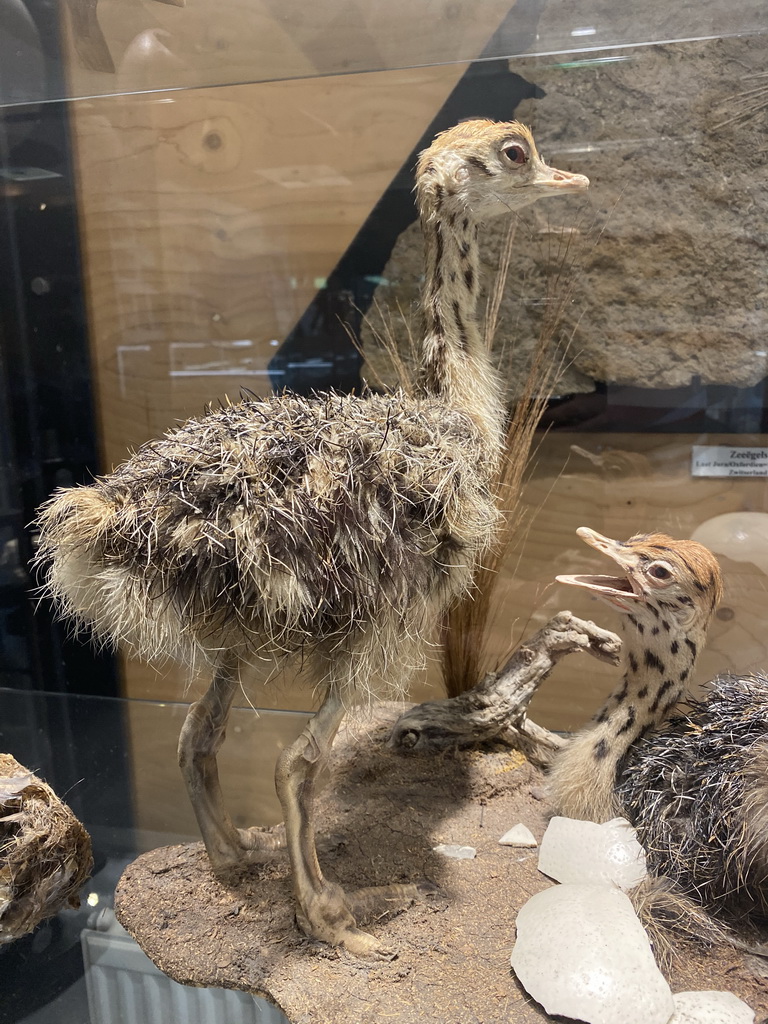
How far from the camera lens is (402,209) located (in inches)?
71.5

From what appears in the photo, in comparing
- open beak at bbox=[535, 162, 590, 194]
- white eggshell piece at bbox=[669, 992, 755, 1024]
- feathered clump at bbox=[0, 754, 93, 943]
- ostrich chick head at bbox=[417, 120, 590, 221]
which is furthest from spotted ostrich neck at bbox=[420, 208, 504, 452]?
feathered clump at bbox=[0, 754, 93, 943]

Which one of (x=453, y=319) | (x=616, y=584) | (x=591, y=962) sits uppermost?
(x=453, y=319)

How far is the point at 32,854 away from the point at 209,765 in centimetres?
31

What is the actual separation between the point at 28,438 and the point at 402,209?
119 cm

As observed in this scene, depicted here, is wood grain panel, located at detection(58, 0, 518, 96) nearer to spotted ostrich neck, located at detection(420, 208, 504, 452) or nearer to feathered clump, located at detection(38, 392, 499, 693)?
spotted ostrich neck, located at detection(420, 208, 504, 452)

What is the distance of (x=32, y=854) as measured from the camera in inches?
47.1

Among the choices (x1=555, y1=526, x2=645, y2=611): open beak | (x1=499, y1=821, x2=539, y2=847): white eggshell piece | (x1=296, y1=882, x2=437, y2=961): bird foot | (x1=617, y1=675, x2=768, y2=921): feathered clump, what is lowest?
(x1=499, y1=821, x2=539, y2=847): white eggshell piece

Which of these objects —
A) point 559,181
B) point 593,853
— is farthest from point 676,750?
point 559,181

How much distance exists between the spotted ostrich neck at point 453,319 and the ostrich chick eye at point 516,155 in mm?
123

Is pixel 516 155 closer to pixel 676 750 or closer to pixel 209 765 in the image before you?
pixel 676 750

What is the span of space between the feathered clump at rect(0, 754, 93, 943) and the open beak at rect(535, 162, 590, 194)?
4.67ft

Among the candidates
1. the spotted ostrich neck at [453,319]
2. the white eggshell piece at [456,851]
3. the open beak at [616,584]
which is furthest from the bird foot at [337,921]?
the spotted ostrich neck at [453,319]

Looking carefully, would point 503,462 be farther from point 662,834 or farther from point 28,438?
point 28,438

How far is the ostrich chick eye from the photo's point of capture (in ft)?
4.40
